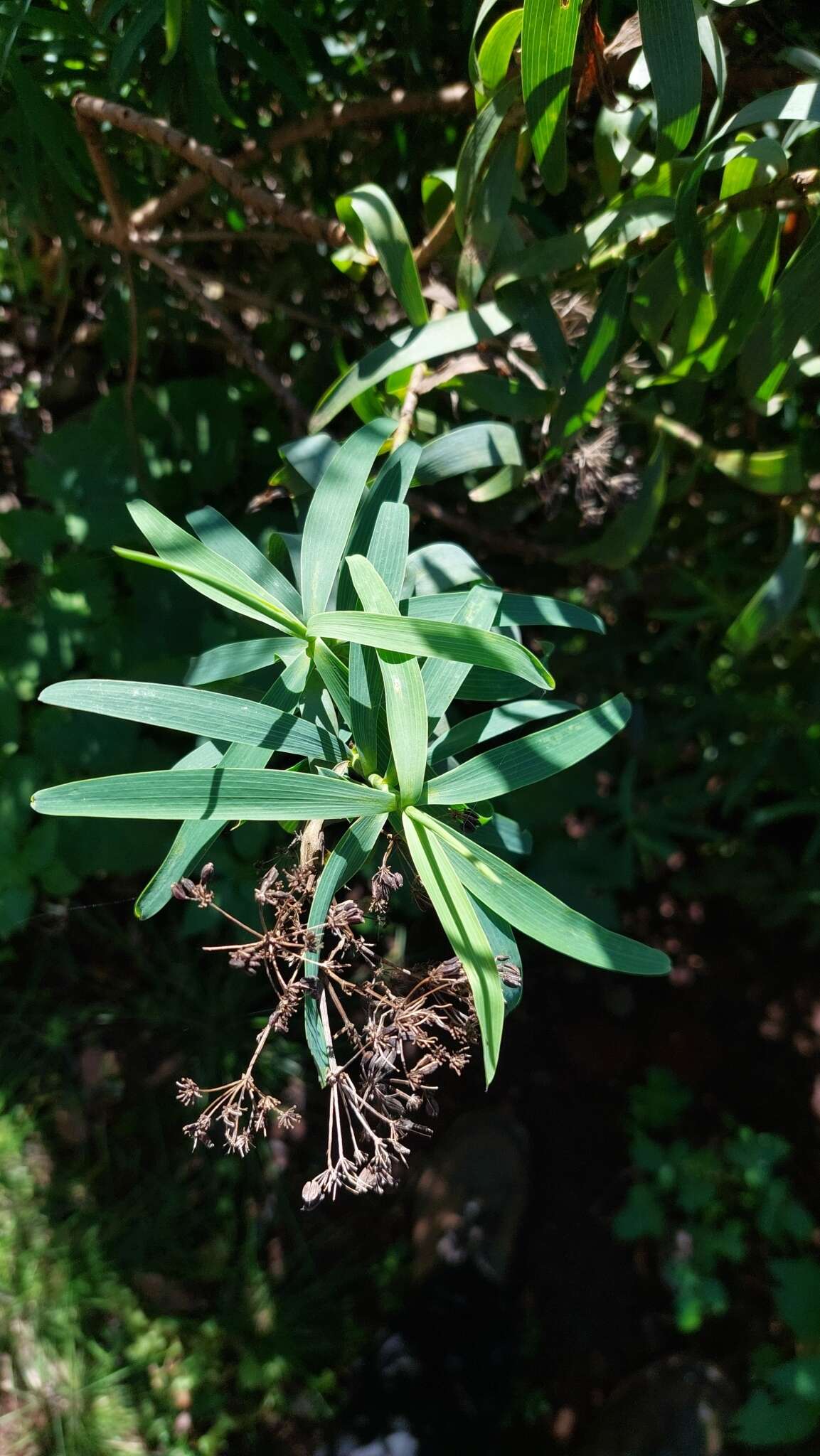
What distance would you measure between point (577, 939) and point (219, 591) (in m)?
0.27

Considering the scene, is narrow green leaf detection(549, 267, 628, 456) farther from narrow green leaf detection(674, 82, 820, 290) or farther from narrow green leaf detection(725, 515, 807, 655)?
narrow green leaf detection(725, 515, 807, 655)

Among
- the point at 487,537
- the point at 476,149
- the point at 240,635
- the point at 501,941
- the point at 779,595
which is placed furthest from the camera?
the point at 240,635

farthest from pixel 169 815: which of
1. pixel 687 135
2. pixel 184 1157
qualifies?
pixel 184 1157

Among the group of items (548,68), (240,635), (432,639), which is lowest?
(240,635)

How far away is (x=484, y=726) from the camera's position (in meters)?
0.57

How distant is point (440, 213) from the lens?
2.70 feet

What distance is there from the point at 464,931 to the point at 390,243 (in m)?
0.53

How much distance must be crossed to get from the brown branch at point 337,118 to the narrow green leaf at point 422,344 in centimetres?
28

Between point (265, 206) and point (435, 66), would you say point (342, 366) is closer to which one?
point (265, 206)

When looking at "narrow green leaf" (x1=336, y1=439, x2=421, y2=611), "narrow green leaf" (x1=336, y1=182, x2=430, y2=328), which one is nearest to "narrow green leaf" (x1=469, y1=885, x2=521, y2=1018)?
"narrow green leaf" (x1=336, y1=439, x2=421, y2=611)

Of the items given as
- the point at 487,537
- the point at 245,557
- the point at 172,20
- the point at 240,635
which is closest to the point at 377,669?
the point at 245,557

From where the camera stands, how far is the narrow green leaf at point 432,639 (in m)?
0.44

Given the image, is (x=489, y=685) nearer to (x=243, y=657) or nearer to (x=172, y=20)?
(x=243, y=657)

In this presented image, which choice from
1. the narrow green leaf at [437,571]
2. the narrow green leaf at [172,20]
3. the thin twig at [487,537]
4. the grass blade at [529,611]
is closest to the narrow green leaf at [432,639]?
the grass blade at [529,611]
